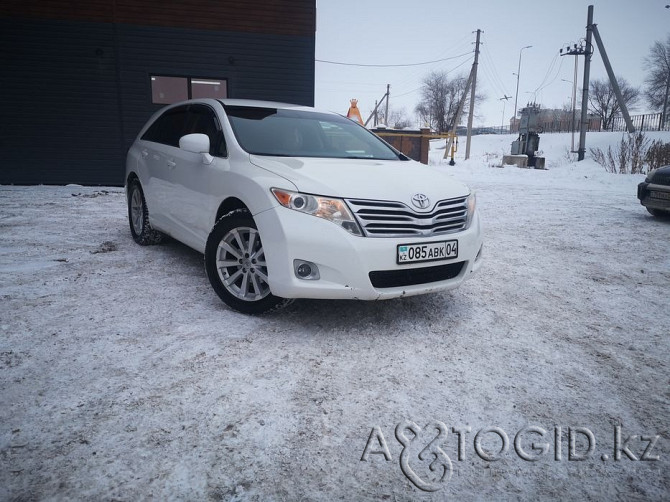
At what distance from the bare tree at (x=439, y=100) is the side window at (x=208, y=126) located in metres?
66.5

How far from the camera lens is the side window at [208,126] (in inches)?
148

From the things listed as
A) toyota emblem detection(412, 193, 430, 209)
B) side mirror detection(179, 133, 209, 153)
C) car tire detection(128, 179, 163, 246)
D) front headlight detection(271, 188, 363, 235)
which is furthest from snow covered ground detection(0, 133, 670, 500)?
side mirror detection(179, 133, 209, 153)

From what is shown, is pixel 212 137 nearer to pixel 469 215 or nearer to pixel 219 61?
pixel 469 215

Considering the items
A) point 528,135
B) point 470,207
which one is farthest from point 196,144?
point 528,135

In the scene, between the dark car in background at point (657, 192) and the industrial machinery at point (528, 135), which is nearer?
the dark car in background at point (657, 192)

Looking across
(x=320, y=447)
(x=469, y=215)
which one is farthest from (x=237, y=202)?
(x=320, y=447)

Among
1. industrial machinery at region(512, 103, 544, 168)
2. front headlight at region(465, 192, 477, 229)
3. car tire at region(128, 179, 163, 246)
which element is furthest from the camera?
industrial machinery at region(512, 103, 544, 168)

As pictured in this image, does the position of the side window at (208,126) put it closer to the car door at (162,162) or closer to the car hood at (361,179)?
the car door at (162,162)

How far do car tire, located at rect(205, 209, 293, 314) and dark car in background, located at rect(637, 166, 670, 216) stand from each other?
734cm

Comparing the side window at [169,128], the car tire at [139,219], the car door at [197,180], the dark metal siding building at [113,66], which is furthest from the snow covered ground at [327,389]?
the dark metal siding building at [113,66]

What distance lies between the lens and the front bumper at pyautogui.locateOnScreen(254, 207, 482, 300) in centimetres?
285

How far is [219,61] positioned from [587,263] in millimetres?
10293

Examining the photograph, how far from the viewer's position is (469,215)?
3.46m

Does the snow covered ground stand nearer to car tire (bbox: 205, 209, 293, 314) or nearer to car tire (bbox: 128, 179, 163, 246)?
car tire (bbox: 205, 209, 293, 314)
